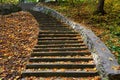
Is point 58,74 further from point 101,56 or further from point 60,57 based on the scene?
point 101,56

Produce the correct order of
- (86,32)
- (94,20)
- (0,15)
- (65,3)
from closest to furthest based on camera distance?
1. (86,32)
2. (94,20)
3. (0,15)
4. (65,3)

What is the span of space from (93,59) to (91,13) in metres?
8.37

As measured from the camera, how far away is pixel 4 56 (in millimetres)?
9922

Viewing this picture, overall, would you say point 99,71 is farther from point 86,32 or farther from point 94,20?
point 94,20

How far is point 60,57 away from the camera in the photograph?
9664mm

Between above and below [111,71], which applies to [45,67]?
below

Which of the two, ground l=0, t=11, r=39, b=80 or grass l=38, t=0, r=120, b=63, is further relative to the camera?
grass l=38, t=0, r=120, b=63

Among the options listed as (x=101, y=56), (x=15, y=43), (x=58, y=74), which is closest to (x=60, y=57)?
(x=58, y=74)

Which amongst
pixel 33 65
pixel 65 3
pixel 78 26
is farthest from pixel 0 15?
pixel 33 65

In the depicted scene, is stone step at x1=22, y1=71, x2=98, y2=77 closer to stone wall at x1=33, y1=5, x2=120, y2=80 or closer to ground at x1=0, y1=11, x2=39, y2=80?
ground at x1=0, y1=11, x2=39, y2=80

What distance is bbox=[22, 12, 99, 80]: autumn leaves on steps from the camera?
8.32 metres

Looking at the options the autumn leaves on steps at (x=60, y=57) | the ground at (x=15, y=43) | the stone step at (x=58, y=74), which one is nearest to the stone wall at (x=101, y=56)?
the autumn leaves on steps at (x=60, y=57)

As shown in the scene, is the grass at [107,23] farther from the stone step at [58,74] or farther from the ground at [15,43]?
the ground at [15,43]

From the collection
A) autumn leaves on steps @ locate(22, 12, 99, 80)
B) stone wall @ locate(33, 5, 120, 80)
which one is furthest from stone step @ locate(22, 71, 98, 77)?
stone wall @ locate(33, 5, 120, 80)
